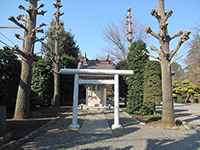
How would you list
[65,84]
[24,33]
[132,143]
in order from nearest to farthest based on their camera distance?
1. [132,143]
2. [24,33]
3. [65,84]

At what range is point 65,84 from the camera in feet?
117

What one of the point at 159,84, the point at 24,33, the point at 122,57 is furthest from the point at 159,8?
the point at 122,57

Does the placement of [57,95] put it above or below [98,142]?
above

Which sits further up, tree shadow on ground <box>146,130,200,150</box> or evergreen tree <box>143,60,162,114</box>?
evergreen tree <box>143,60,162,114</box>

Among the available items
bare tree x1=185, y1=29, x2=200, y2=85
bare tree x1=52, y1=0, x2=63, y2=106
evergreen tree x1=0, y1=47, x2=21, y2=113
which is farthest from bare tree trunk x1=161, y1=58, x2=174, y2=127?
bare tree x1=185, y1=29, x2=200, y2=85

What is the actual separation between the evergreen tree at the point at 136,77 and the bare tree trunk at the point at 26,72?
28.1 ft

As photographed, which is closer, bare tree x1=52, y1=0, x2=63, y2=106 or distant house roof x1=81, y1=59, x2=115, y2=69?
distant house roof x1=81, y1=59, x2=115, y2=69

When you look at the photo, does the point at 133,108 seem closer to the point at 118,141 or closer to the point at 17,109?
the point at 17,109

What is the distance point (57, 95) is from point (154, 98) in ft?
40.8

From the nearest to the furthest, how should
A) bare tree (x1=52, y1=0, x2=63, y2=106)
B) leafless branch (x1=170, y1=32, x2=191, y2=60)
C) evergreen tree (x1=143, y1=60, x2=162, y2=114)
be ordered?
leafless branch (x1=170, y1=32, x2=191, y2=60) → evergreen tree (x1=143, y1=60, x2=162, y2=114) → bare tree (x1=52, y1=0, x2=63, y2=106)

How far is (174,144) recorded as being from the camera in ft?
29.0

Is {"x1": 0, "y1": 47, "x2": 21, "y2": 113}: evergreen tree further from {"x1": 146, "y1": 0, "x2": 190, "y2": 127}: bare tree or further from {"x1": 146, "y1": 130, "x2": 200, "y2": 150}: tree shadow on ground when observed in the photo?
{"x1": 146, "y1": 130, "x2": 200, "y2": 150}: tree shadow on ground

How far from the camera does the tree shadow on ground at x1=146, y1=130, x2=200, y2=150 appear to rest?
8227 millimetres

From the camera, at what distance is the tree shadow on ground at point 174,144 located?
8.23 meters
